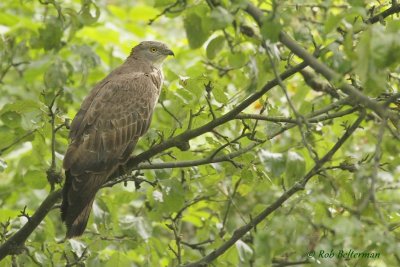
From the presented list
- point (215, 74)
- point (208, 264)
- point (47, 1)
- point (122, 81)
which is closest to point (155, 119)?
point (215, 74)

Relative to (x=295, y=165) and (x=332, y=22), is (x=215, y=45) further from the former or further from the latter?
(x=332, y=22)

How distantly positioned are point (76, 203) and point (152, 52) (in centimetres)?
277

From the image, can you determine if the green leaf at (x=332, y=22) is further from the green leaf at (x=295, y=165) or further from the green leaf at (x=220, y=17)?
the green leaf at (x=295, y=165)

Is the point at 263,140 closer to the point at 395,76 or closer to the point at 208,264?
the point at 208,264

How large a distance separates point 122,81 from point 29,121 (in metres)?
1.35

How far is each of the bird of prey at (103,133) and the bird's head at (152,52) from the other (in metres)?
0.60

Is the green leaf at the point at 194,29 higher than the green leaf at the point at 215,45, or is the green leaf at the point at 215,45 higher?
the green leaf at the point at 215,45

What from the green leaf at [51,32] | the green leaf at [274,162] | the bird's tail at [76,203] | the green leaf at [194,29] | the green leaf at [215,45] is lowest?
the green leaf at [274,162]

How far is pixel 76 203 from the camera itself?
5.55m

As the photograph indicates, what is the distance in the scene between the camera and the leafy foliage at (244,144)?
349 centimetres

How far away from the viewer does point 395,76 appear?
6262 mm

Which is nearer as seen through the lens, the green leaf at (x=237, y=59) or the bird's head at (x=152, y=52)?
the green leaf at (x=237, y=59)

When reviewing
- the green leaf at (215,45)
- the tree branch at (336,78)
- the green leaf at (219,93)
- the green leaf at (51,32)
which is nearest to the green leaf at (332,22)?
the tree branch at (336,78)

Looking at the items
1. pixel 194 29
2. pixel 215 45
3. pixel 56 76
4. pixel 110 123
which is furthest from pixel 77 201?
pixel 194 29
